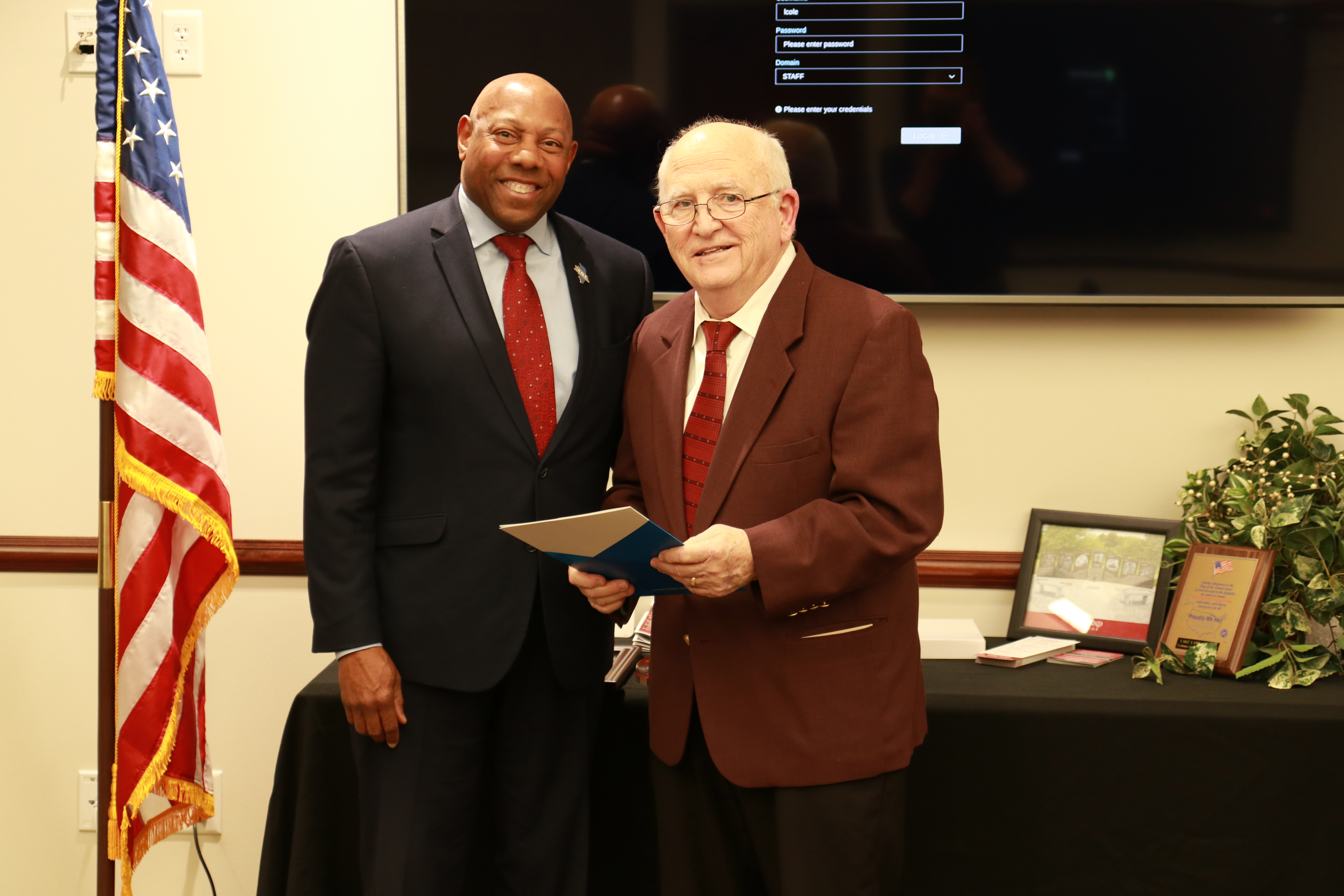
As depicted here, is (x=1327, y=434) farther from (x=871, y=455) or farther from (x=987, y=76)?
(x=871, y=455)

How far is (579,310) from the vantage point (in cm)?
178

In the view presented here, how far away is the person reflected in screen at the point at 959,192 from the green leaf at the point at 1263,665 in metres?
1.00

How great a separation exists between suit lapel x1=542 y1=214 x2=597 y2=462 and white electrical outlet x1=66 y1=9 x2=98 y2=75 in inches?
59.8

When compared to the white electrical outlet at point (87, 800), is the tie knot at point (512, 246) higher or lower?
higher

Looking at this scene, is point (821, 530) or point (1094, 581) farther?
point (1094, 581)

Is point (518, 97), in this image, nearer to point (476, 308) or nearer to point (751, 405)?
point (476, 308)

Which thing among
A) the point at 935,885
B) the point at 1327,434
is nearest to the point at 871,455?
the point at 935,885

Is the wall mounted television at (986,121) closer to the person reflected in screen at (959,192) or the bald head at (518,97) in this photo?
the person reflected in screen at (959,192)

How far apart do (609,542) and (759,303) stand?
489 mm

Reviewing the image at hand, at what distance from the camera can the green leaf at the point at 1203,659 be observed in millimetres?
2172

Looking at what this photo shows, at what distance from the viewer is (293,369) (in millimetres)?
2617

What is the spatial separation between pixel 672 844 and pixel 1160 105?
2.04m

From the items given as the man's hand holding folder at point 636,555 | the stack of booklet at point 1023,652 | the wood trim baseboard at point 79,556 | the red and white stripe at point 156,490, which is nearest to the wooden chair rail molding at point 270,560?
the wood trim baseboard at point 79,556

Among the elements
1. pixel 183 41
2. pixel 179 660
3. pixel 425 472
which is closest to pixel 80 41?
pixel 183 41
